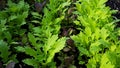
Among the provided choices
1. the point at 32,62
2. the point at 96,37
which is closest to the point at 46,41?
the point at 32,62

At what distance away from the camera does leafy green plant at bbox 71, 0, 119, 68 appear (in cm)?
231

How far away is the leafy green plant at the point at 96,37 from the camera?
2305mm

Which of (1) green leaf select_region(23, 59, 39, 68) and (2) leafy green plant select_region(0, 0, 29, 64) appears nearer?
(1) green leaf select_region(23, 59, 39, 68)

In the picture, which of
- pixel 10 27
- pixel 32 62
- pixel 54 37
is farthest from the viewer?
pixel 10 27

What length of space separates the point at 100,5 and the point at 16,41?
3.73 feet

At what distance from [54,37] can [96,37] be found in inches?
18.6

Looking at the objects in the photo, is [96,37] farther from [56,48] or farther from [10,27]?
[10,27]

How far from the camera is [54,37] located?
7.73 ft

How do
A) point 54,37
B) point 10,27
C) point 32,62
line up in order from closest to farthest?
point 32,62 < point 54,37 < point 10,27

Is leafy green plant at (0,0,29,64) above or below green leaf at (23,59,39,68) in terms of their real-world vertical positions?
above

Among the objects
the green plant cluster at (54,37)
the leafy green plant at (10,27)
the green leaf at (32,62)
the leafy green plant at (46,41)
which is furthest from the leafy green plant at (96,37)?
the leafy green plant at (10,27)

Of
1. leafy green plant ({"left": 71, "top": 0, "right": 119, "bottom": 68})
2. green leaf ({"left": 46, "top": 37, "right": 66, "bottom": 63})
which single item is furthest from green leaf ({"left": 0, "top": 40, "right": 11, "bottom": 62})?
leafy green plant ({"left": 71, "top": 0, "right": 119, "bottom": 68})

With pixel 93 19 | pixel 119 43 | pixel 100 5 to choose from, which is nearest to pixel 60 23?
pixel 93 19

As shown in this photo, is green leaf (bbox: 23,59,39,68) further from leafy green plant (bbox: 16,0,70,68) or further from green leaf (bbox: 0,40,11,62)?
green leaf (bbox: 0,40,11,62)
